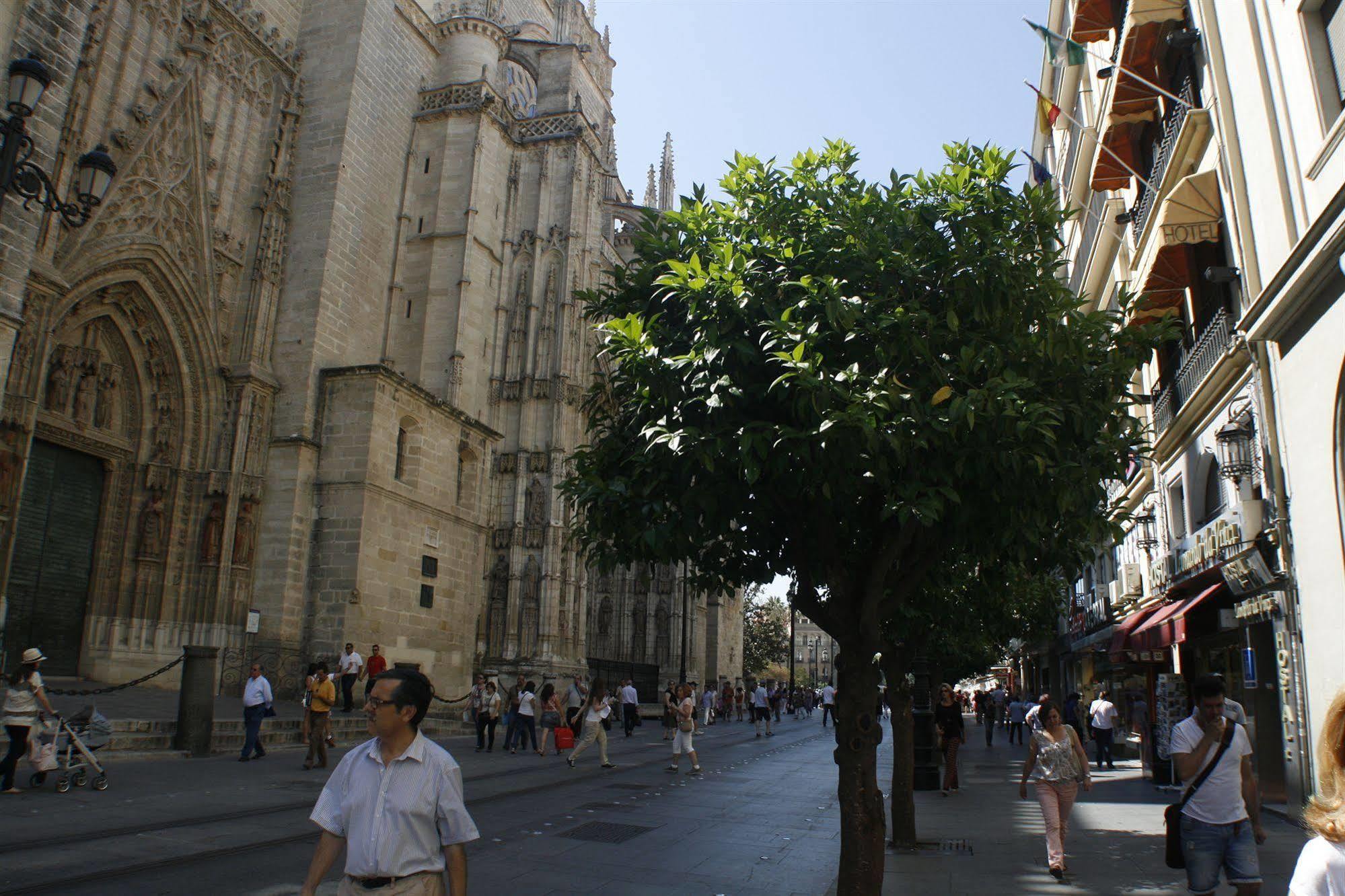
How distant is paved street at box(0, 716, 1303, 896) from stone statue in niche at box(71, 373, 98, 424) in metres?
9.28

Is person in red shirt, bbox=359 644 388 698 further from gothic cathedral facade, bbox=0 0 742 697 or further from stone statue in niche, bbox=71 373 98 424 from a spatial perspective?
stone statue in niche, bbox=71 373 98 424

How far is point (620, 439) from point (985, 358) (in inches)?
119

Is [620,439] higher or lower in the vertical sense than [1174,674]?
higher

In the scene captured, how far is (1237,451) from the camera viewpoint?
12336 millimetres

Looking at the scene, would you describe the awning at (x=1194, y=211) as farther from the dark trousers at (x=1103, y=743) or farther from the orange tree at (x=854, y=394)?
the dark trousers at (x=1103, y=743)

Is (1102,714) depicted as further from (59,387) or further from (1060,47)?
(59,387)

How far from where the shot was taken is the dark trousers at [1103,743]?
1838 centimetres

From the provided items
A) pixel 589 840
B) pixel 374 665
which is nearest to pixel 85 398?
pixel 374 665

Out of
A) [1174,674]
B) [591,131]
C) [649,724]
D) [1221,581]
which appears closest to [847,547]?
[1221,581]

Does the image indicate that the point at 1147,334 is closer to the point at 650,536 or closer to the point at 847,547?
the point at 847,547

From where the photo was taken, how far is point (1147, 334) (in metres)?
7.56

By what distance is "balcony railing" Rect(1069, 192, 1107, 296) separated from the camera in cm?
2384

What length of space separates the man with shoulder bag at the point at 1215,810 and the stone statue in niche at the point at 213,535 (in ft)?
67.4

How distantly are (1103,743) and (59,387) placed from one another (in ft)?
74.4
